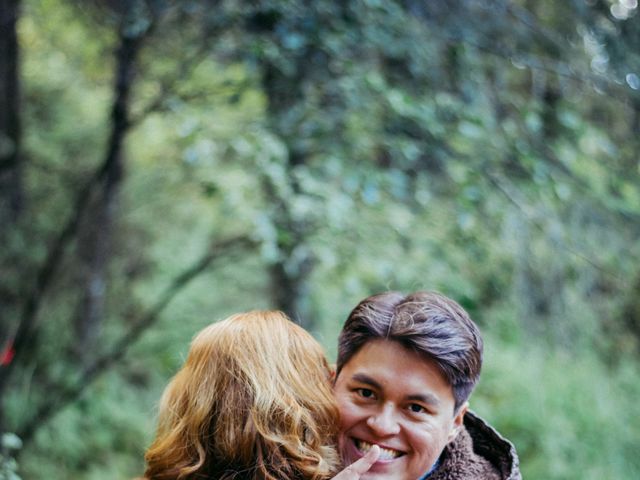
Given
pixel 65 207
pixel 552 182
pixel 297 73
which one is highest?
pixel 552 182

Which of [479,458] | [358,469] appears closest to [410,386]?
[358,469]

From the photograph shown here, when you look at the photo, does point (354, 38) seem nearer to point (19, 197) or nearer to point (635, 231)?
point (635, 231)

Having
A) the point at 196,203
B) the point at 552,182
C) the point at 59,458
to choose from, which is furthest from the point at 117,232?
the point at 552,182

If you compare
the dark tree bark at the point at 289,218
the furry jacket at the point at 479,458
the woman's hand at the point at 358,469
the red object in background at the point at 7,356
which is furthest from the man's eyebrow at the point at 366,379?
the red object in background at the point at 7,356

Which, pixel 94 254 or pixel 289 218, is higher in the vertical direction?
pixel 289 218

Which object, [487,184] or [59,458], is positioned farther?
[59,458]

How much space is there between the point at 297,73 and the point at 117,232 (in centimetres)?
381

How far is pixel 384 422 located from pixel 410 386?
0.13 meters

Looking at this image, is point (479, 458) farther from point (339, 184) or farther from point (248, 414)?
point (339, 184)

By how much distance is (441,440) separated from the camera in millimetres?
2205

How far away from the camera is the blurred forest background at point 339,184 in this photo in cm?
416

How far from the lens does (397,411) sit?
7.09 feet

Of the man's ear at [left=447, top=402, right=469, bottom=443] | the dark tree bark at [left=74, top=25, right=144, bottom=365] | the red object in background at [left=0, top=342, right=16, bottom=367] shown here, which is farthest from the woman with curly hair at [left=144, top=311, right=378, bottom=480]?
the dark tree bark at [left=74, top=25, right=144, bottom=365]

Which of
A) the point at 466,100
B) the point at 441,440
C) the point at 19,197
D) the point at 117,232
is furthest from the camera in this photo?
the point at 117,232
